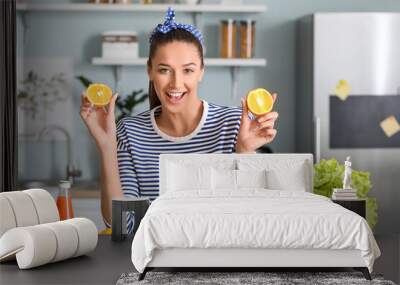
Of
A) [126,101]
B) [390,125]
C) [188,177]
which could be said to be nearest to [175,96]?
[188,177]

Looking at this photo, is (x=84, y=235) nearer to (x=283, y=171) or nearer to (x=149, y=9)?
(x=283, y=171)

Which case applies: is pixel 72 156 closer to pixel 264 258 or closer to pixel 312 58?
pixel 312 58

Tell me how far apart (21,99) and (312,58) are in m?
2.55

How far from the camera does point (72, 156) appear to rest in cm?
734

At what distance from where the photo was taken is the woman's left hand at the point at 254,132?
5.66m

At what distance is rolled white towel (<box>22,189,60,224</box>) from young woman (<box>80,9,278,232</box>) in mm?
673

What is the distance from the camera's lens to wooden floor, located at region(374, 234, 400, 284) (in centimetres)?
447

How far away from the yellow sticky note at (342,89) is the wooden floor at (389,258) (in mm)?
1386

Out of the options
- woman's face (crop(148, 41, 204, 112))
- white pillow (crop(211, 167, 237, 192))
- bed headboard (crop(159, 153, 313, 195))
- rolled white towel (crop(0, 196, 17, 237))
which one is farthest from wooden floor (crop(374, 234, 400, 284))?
rolled white towel (crop(0, 196, 17, 237))

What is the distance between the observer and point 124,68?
7.29 meters

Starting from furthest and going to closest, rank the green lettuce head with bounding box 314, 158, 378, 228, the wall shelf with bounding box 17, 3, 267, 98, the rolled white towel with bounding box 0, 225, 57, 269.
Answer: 1. the wall shelf with bounding box 17, 3, 267, 98
2. the green lettuce head with bounding box 314, 158, 378, 228
3. the rolled white towel with bounding box 0, 225, 57, 269

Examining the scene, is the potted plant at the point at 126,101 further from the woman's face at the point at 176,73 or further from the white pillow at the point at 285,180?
the white pillow at the point at 285,180

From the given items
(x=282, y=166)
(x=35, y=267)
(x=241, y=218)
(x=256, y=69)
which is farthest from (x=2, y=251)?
(x=256, y=69)

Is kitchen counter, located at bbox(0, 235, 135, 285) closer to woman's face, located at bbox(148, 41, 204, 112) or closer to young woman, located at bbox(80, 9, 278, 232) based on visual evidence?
young woman, located at bbox(80, 9, 278, 232)
